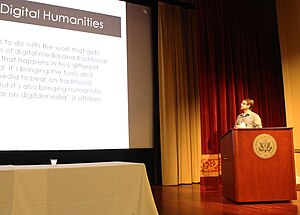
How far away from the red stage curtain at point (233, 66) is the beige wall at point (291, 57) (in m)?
0.51

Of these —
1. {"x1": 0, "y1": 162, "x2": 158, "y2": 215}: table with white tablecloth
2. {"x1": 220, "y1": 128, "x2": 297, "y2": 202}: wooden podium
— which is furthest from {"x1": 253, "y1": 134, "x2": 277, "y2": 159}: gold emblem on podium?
{"x1": 0, "y1": 162, "x2": 158, "y2": 215}: table with white tablecloth

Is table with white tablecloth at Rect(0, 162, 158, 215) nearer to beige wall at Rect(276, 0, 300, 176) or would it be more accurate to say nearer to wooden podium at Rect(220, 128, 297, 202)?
wooden podium at Rect(220, 128, 297, 202)

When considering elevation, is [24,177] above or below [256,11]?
below

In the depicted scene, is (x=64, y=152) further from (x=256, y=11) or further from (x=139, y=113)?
(x=256, y=11)

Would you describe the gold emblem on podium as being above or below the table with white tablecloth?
above

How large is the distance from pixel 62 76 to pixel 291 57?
11.1 feet

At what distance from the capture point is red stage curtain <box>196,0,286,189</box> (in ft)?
16.9

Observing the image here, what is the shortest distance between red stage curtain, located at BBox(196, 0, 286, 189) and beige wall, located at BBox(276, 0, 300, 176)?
0.51 m

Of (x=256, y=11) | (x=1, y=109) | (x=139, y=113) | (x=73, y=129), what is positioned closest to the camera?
(x=1, y=109)

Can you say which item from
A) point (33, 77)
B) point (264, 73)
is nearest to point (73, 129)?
point (33, 77)

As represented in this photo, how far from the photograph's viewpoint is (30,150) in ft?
13.4

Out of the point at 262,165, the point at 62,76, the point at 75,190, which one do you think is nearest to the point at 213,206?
the point at 262,165

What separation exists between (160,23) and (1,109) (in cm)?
275

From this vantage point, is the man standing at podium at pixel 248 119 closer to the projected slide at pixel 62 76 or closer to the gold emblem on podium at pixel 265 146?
the gold emblem on podium at pixel 265 146
